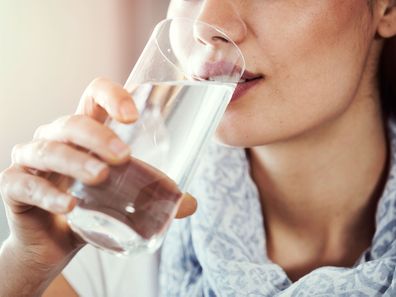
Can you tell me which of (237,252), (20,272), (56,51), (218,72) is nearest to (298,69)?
(218,72)

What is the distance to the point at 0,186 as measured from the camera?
0.75 metres

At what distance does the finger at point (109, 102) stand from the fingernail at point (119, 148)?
0.02 meters

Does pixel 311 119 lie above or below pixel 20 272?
above

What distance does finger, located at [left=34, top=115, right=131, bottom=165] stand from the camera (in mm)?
565

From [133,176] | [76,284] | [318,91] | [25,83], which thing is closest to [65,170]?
[133,176]

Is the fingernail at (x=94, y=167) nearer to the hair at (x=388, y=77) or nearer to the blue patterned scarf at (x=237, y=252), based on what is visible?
the blue patterned scarf at (x=237, y=252)

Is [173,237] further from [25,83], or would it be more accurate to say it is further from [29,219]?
[25,83]

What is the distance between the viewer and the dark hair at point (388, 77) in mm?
1095

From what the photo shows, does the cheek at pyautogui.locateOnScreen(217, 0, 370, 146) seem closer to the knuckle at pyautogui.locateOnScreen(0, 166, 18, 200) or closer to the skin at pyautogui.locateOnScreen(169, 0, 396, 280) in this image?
the skin at pyautogui.locateOnScreen(169, 0, 396, 280)

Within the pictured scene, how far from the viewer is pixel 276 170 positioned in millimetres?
1157

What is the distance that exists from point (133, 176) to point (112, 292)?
2.15 feet

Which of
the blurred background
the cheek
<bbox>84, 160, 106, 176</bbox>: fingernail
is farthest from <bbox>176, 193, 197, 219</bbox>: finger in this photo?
the blurred background

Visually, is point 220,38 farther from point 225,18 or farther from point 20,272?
point 20,272

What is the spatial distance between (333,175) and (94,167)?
2.18 feet
